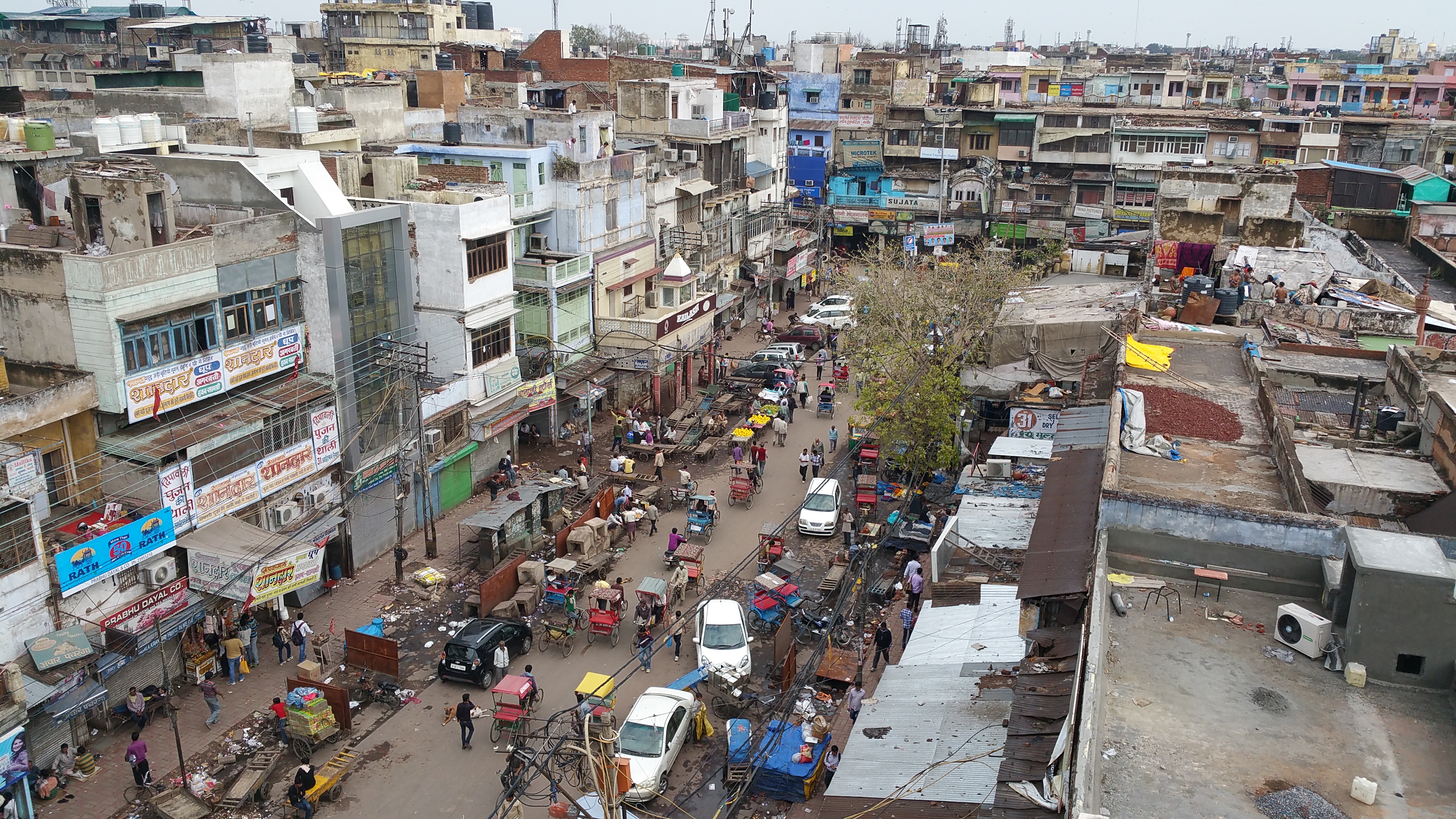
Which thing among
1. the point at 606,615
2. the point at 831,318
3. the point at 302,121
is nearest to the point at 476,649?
the point at 606,615

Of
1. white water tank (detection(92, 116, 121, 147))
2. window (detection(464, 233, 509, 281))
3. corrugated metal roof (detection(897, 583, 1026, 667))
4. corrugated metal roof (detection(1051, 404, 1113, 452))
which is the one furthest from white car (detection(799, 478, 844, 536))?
white water tank (detection(92, 116, 121, 147))

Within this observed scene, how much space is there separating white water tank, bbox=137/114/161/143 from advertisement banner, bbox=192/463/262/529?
1201 cm

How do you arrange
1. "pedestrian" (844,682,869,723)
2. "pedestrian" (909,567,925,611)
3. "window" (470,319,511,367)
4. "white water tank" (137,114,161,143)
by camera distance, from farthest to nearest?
1. "window" (470,319,511,367)
2. "white water tank" (137,114,161,143)
3. "pedestrian" (909,567,925,611)
4. "pedestrian" (844,682,869,723)

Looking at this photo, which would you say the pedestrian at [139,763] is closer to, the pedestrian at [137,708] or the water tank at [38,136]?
the pedestrian at [137,708]

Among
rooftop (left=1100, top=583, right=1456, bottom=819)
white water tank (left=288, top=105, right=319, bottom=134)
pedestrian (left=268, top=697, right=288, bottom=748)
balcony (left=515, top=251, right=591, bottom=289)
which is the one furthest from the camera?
balcony (left=515, top=251, right=591, bottom=289)

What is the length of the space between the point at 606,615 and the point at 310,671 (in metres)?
6.44

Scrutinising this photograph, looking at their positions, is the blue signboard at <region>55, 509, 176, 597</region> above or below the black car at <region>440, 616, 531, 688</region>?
above

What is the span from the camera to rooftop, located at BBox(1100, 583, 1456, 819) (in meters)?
10.1

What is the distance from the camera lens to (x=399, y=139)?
44969 millimetres

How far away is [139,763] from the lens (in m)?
18.5

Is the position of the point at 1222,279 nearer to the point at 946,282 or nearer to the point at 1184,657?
the point at 946,282

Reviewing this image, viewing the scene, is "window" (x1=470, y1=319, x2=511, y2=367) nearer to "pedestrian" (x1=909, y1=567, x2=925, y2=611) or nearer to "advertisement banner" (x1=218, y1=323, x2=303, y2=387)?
"advertisement banner" (x1=218, y1=323, x2=303, y2=387)

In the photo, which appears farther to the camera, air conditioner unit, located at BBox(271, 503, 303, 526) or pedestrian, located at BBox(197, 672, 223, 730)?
air conditioner unit, located at BBox(271, 503, 303, 526)

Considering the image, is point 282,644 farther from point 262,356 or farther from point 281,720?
point 262,356
